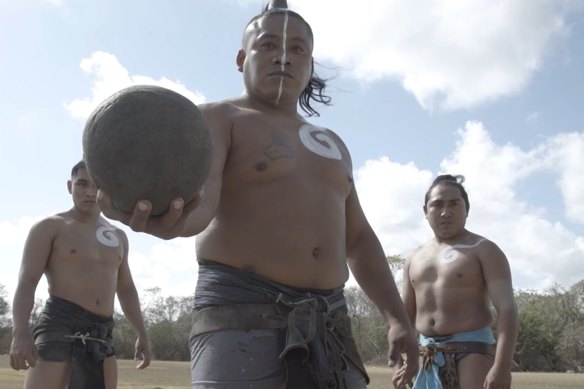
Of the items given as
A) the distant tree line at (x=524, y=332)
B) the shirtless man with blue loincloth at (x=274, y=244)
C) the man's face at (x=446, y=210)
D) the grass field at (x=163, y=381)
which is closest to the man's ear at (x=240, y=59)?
the shirtless man with blue loincloth at (x=274, y=244)

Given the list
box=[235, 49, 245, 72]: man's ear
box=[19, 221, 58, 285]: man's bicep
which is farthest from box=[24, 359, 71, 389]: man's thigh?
box=[235, 49, 245, 72]: man's ear

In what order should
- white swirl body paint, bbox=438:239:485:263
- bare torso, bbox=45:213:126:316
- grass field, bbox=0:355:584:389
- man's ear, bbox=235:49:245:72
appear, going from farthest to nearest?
grass field, bbox=0:355:584:389 → bare torso, bbox=45:213:126:316 → white swirl body paint, bbox=438:239:485:263 → man's ear, bbox=235:49:245:72

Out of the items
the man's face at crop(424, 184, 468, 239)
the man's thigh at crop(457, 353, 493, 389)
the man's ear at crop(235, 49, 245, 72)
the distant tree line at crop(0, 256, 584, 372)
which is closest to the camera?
the man's ear at crop(235, 49, 245, 72)

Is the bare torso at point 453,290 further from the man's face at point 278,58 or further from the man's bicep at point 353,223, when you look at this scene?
the man's face at point 278,58

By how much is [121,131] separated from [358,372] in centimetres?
163

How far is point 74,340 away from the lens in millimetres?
6254

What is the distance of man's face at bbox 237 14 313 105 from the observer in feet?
11.3

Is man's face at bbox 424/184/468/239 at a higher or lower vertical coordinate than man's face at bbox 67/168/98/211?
lower

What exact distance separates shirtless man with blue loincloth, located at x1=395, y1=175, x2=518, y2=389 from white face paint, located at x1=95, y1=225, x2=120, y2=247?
2.77 meters

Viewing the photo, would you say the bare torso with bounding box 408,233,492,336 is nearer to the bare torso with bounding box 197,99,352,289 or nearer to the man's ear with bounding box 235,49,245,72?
the bare torso with bounding box 197,99,352,289

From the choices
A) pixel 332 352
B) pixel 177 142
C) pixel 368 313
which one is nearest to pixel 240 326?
pixel 332 352

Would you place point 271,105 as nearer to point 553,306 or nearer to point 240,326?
point 240,326

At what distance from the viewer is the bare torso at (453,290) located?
5887 millimetres

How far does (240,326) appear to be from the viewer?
115 inches
